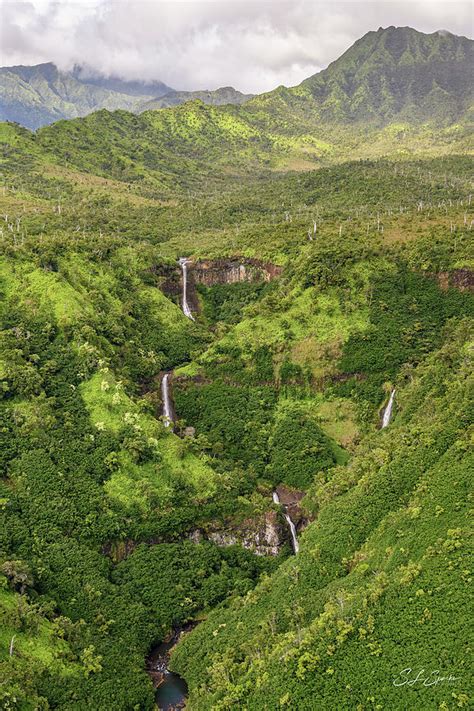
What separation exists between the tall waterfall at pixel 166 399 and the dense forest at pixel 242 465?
0.93m

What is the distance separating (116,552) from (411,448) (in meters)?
28.8

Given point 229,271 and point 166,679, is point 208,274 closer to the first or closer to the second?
point 229,271

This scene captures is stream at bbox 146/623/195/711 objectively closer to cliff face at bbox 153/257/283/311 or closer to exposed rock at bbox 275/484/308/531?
exposed rock at bbox 275/484/308/531

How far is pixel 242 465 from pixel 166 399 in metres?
16.6

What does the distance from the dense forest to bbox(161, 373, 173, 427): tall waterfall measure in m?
0.93

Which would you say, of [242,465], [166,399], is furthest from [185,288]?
[242,465]

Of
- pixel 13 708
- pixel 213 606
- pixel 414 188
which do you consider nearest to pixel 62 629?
pixel 13 708

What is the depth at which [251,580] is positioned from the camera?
5678 cm

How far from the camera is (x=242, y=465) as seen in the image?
71.8 m

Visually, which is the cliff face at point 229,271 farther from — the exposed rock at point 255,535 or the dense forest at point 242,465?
the exposed rock at point 255,535

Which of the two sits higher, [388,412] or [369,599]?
[388,412]

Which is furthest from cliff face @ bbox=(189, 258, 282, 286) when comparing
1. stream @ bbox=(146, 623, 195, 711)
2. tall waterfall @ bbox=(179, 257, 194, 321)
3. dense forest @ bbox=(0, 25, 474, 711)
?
stream @ bbox=(146, 623, 195, 711)

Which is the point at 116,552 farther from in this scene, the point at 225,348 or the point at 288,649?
the point at 225,348

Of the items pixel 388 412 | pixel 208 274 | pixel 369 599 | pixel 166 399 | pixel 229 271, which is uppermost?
pixel 229 271
